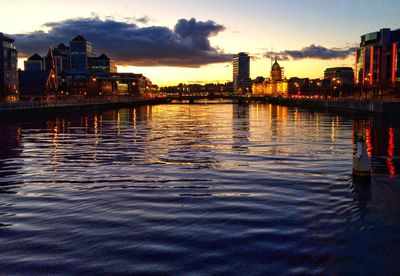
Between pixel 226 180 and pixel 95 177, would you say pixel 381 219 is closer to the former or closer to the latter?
pixel 226 180

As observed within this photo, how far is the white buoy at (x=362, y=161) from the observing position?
67.7ft

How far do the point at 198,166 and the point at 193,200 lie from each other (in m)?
9.17

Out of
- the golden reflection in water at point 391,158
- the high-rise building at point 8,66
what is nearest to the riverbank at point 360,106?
the golden reflection in water at point 391,158

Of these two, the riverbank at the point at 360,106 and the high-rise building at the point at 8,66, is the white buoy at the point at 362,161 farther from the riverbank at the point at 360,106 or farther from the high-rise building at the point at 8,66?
the high-rise building at the point at 8,66

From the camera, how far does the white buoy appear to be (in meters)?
20.6

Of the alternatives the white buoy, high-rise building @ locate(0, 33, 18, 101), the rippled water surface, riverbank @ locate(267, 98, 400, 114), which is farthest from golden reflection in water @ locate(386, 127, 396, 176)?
high-rise building @ locate(0, 33, 18, 101)

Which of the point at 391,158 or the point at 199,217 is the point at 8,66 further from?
the point at 199,217

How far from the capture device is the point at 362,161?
2089 centimetres

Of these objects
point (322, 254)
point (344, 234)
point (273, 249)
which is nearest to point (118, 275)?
point (273, 249)

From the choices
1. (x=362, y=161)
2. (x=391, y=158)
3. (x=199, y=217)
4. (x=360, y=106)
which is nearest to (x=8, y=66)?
(x=360, y=106)

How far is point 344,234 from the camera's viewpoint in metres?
13.1

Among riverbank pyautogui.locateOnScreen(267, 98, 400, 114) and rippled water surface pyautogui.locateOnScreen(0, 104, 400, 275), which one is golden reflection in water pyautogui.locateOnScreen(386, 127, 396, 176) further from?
riverbank pyautogui.locateOnScreen(267, 98, 400, 114)

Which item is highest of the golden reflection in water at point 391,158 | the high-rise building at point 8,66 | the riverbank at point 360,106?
the high-rise building at point 8,66

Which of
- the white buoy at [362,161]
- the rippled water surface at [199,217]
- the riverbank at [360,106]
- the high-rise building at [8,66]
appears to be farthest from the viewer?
the high-rise building at [8,66]
